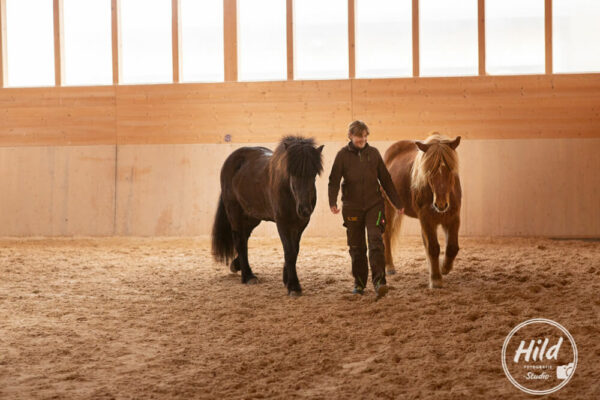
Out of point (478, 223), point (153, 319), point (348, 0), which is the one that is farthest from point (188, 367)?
point (348, 0)

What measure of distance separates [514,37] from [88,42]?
7070 mm

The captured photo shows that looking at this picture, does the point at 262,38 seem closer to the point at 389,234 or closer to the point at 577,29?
the point at 577,29

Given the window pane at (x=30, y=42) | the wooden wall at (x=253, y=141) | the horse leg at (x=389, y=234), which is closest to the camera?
the horse leg at (x=389, y=234)

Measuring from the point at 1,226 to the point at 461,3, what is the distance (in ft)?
28.0

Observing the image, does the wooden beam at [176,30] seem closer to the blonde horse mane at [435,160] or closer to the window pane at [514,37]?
the window pane at [514,37]

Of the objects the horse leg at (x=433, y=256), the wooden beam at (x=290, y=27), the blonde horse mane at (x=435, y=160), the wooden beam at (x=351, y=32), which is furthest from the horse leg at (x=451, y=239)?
the wooden beam at (x=290, y=27)

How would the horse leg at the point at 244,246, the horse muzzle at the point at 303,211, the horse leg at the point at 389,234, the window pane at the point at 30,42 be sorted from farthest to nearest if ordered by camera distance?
the window pane at the point at 30,42 → the horse leg at the point at 389,234 → the horse leg at the point at 244,246 → the horse muzzle at the point at 303,211

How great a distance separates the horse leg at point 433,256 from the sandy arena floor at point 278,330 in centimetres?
12

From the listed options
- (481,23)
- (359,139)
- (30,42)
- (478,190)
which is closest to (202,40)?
(30,42)

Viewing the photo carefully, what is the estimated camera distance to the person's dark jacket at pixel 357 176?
5.19 m

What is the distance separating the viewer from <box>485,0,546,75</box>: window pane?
9.98m

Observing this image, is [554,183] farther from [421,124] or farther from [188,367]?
[188,367]

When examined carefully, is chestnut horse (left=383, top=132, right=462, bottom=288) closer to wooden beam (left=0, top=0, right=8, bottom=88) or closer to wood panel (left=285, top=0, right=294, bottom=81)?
wood panel (left=285, top=0, right=294, bottom=81)

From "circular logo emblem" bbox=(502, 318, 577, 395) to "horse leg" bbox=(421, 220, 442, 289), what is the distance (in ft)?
5.08
